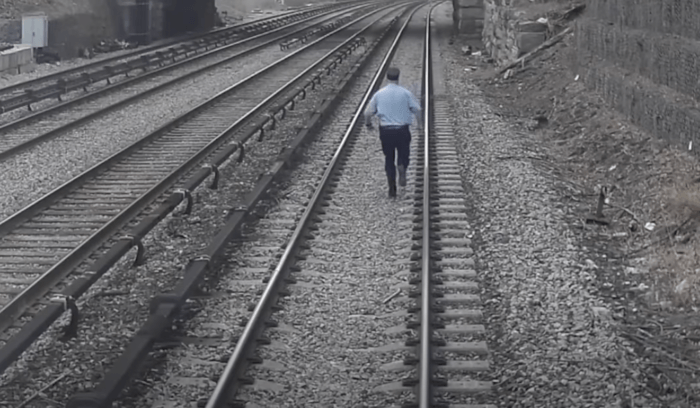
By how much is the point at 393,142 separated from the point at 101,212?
3642 mm

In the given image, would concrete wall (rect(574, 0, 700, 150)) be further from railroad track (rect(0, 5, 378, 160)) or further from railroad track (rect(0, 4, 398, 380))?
railroad track (rect(0, 5, 378, 160))

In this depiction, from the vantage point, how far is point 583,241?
1105 centimetres

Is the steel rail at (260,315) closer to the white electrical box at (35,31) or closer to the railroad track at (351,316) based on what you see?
the railroad track at (351,316)

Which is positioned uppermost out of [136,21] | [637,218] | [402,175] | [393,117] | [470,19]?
[470,19]

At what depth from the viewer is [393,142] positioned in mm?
12883

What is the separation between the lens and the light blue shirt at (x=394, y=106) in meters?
12.6

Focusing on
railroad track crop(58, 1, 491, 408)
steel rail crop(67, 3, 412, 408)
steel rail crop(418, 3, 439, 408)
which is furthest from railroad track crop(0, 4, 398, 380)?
steel rail crop(418, 3, 439, 408)

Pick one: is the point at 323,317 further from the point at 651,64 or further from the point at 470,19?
the point at 470,19

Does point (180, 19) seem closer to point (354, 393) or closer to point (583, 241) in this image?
point (583, 241)

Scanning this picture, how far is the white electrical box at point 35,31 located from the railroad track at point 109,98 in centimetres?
359

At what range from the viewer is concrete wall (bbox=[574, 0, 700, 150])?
503 inches

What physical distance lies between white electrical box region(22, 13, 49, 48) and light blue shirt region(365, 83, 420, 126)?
19.2 meters

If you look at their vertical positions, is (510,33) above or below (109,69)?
above

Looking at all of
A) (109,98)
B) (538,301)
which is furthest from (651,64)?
(109,98)
